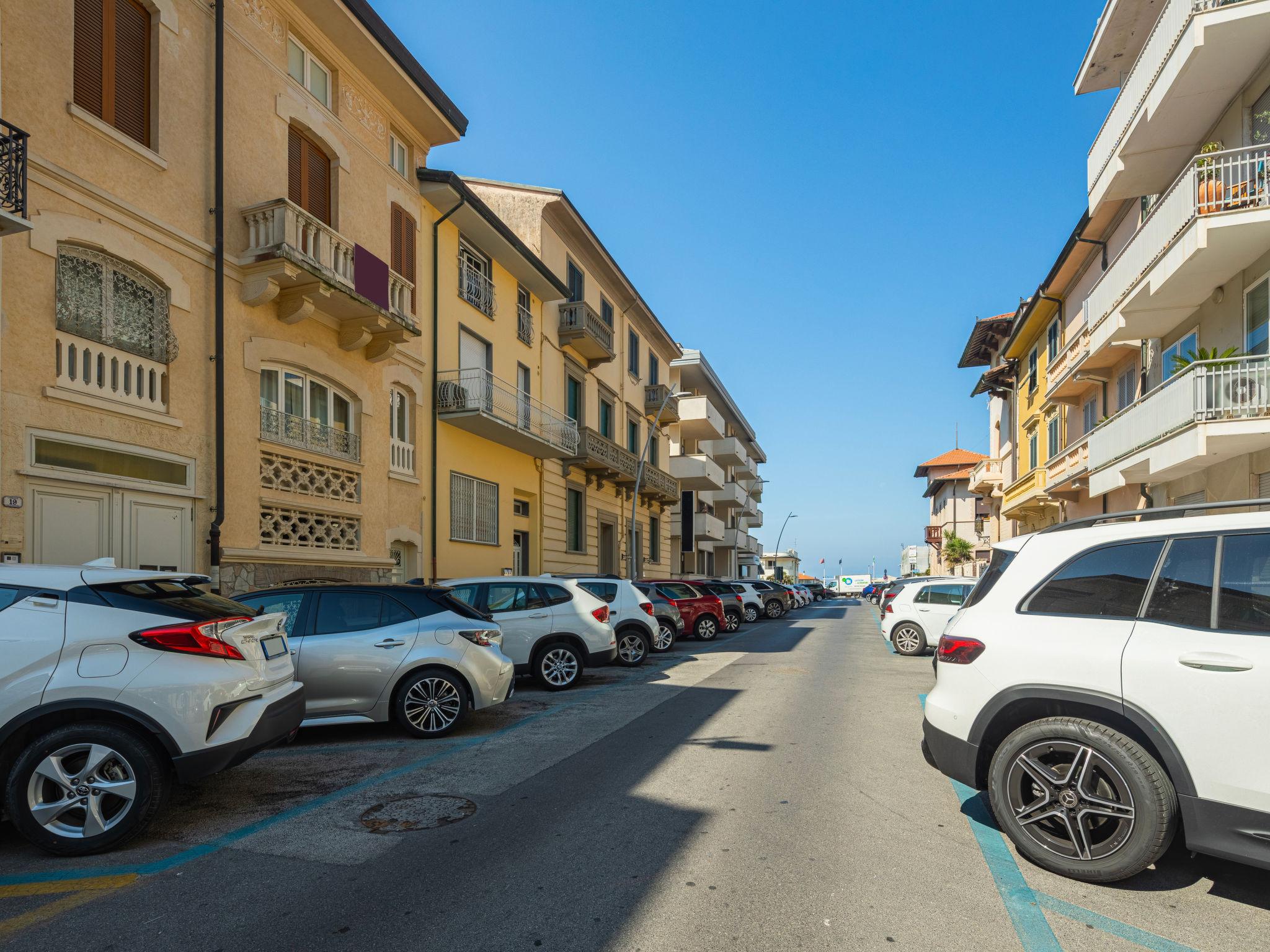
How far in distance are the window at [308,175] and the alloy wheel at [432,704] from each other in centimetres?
928

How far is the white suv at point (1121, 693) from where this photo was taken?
3.86 meters

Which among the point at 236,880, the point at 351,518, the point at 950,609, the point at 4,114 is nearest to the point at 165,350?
the point at 4,114

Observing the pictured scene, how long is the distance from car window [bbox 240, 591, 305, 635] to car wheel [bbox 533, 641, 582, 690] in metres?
4.12

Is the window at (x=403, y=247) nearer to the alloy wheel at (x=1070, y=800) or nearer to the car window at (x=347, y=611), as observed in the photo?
the car window at (x=347, y=611)

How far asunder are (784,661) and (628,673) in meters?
3.41

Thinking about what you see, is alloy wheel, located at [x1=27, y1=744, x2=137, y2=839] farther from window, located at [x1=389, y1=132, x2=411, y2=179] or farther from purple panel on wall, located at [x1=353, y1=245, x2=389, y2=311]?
window, located at [x1=389, y1=132, x2=411, y2=179]

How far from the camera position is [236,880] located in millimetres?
4305

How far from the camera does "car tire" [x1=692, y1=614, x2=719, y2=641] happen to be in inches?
846

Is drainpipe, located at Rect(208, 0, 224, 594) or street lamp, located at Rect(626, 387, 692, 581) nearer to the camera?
drainpipe, located at Rect(208, 0, 224, 594)

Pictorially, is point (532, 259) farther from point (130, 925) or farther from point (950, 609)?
point (130, 925)

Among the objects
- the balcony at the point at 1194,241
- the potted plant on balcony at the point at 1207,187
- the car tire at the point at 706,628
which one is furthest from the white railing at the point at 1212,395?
the car tire at the point at 706,628

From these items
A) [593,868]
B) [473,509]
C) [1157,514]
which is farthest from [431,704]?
[473,509]

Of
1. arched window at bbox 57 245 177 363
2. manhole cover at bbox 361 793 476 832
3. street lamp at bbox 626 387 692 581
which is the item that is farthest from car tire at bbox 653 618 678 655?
manhole cover at bbox 361 793 476 832

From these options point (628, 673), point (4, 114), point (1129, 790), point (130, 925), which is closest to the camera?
point (130, 925)
